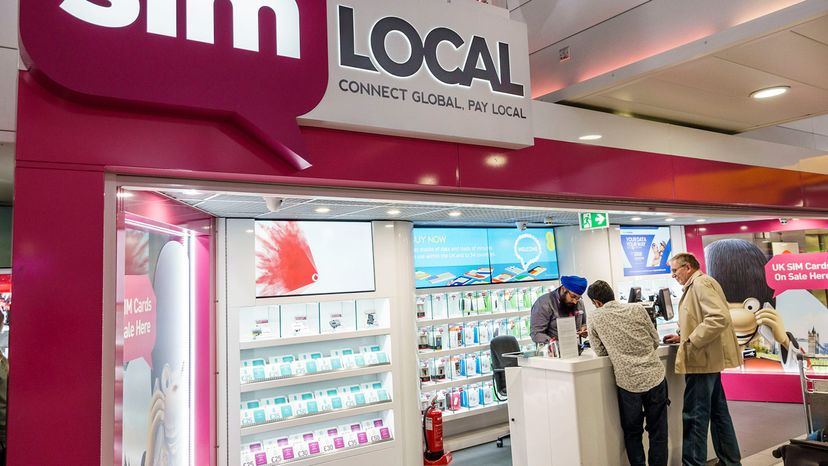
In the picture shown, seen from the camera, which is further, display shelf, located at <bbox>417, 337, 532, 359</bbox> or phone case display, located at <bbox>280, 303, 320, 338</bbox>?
display shelf, located at <bbox>417, 337, 532, 359</bbox>

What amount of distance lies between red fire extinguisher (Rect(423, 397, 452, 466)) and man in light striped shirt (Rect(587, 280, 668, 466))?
194 cm

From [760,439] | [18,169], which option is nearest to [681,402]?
[760,439]

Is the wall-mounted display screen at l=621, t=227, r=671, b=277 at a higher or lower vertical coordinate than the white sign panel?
lower

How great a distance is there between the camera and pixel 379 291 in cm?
513

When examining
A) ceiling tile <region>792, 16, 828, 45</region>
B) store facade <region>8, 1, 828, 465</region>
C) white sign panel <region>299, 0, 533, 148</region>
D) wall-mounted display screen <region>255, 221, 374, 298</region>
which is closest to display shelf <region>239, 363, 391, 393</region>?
wall-mounted display screen <region>255, 221, 374, 298</region>

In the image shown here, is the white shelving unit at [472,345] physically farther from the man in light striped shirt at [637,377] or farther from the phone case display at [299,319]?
the man in light striped shirt at [637,377]

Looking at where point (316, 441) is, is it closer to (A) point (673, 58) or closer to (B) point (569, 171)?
(B) point (569, 171)

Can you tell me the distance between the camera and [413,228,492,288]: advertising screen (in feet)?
20.2

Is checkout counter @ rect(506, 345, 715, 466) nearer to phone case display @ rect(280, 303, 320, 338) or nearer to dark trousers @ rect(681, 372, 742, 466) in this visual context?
dark trousers @ rect(681, 372, 742, 466)

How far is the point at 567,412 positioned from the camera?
3.83 m

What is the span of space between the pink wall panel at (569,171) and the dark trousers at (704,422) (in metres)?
1.51

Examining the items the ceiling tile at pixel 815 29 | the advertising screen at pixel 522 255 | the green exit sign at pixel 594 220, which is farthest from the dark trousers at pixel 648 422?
the advertising screen at pixel 522 255

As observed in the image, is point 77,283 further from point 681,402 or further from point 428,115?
point 681,402

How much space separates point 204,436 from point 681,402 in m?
3.96
